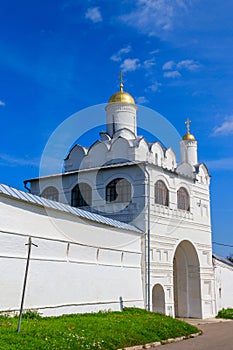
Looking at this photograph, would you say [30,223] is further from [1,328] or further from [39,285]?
[1,328]

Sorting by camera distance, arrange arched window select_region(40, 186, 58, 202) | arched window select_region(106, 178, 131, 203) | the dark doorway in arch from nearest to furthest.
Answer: the dark doorway in arch, arched window select_region(106, 178, 131, 203), arched window select_region(40, 186, 58, 202)

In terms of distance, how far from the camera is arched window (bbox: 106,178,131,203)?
17234 mm

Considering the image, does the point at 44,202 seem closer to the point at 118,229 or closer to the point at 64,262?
the point at 64,262

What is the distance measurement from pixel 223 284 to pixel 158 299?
583 cm

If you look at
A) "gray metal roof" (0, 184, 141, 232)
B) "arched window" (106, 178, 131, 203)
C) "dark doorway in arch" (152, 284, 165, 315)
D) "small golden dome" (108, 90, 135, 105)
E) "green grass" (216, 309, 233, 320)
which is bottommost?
"green grass" (216, 309, 233, 320)

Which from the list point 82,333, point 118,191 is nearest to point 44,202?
point 82,333

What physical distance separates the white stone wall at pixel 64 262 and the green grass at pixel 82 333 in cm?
72

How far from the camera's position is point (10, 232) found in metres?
9.90

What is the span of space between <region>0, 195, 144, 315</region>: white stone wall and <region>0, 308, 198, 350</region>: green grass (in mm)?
720

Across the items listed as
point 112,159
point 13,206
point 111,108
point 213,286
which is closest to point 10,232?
point 13,206

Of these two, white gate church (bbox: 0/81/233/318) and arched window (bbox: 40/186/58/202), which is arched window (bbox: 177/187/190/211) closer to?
white gate church (bbox: 0/81/233/318)

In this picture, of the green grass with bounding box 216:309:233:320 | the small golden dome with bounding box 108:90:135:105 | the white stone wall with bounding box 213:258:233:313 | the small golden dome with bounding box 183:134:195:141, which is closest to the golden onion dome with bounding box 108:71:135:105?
the small golden dome with bounding box 108:90:135:105

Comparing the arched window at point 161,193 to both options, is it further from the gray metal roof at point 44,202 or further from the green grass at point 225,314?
the green grass at point 225,314

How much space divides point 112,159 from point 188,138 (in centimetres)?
509
